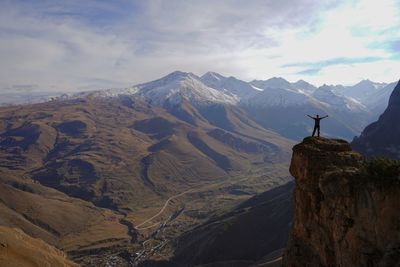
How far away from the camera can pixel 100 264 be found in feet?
601

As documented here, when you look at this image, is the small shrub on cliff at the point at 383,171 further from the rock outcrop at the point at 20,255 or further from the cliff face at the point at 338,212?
the rock outcrop at the point at 20,255

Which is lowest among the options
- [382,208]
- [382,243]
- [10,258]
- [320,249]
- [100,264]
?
[100,264]

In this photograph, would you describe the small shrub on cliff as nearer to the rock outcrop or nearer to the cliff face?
the cliff face

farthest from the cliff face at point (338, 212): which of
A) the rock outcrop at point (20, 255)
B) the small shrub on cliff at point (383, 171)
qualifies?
the rock outcrop at point (20, 255)

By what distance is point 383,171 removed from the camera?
32.0 meters

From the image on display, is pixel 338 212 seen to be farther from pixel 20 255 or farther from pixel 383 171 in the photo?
pixel 20 255

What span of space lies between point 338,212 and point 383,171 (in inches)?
210

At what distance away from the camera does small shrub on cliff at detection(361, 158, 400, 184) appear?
3162 cm

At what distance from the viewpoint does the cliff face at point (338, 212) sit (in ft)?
103

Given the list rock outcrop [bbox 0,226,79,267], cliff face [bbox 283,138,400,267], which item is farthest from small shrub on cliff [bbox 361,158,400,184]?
rock outcrop [bbox 0,226,79,267]

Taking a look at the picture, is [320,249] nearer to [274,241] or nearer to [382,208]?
[382,208]

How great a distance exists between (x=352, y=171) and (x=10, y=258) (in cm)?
7357

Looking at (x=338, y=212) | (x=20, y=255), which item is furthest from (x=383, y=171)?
(x=20, y=255)

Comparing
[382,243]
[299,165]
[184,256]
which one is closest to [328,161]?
[299,165]
